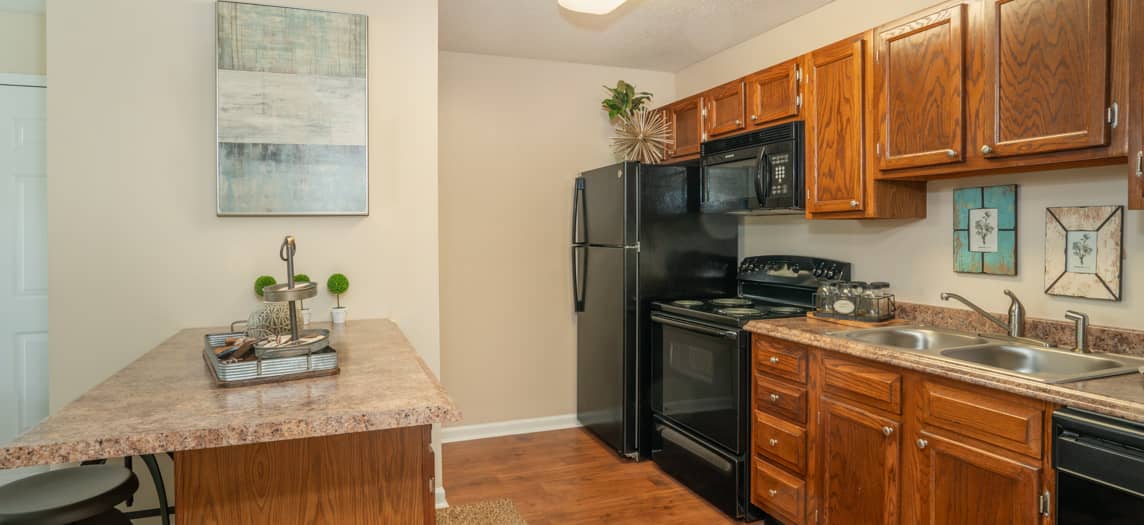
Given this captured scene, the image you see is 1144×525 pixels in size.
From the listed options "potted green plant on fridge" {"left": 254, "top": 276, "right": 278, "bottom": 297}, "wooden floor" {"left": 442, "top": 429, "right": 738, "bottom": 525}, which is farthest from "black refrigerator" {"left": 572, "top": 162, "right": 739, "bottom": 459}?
"potted green plant on fridge" {"left": 254, "top": 276, "right": 278, "bottom": 297}

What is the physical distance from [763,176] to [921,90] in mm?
853

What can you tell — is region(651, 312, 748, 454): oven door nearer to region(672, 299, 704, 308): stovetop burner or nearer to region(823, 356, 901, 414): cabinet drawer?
region(672, 299, 704, 308): stovetop burner

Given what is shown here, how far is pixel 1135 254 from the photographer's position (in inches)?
82.9

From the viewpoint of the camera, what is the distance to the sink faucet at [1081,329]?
2.11 metres

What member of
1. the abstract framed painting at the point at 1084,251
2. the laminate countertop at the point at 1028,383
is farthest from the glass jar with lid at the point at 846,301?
the abstract framed painting at the point at 1084,251

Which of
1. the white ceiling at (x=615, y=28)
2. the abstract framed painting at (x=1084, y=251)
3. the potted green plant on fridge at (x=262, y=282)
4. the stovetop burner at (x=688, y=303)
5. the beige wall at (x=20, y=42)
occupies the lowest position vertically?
the stovetop burner at (x=688, y=303)

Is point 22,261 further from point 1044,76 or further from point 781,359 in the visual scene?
point 1044,76

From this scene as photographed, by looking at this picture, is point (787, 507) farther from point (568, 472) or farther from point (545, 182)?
point (545, 182)

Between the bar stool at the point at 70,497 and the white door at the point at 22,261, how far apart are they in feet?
5.33

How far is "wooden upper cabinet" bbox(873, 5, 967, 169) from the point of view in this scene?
2264 millimetres

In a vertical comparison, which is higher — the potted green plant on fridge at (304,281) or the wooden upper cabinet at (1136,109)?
the wooden upper cabinet at (1136,109)

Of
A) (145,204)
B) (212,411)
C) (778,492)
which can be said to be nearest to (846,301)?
(778,492)

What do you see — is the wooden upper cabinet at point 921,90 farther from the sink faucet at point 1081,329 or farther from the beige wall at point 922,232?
the sink faucet at point 1081,329

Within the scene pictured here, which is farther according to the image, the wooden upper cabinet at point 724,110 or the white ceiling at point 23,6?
the wooden upper cabinet at point 724,110
